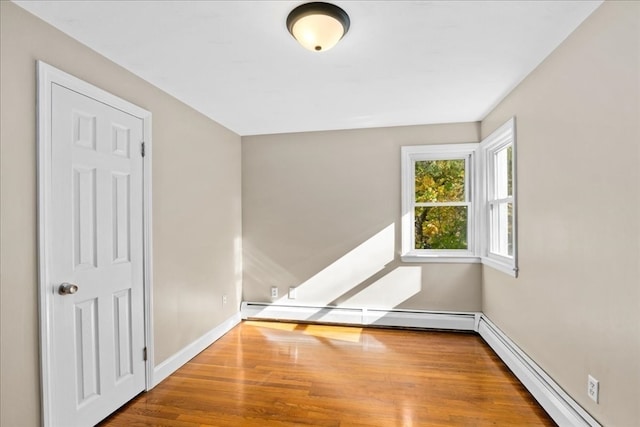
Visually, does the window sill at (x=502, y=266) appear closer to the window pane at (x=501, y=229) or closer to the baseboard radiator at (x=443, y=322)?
the window pane at (x=501, y=229)

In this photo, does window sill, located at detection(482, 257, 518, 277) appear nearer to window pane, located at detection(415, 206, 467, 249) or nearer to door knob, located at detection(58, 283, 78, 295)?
window pane, located at detection(415, 206, 467, 249)

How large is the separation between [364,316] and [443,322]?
2.90 ft

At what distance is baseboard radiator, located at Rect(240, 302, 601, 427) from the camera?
7.32 feet

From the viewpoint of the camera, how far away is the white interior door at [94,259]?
180 centimetres

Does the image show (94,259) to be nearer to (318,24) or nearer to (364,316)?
(318,24)

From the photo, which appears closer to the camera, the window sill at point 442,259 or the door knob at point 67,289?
the door knob at point 67,289

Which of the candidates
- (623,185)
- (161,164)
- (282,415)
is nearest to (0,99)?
(161,164)

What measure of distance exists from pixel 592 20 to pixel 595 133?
1.94 feet

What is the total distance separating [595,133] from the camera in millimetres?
1703

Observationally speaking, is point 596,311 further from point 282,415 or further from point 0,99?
point 0,99

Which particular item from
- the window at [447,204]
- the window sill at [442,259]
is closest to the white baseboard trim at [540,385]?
the window sill at [442,259]

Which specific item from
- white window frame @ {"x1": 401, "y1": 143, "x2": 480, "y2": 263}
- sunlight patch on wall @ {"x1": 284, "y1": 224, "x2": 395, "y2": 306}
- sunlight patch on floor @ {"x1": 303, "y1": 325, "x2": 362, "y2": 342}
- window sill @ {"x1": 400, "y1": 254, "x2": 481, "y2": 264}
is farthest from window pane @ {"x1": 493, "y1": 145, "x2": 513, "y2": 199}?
sunlight patch on floor @ {"x1": 303, "y1": 325, "x2": 362, "y2": 342}

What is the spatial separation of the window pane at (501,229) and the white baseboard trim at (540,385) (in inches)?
30.4

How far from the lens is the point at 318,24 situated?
168cm
